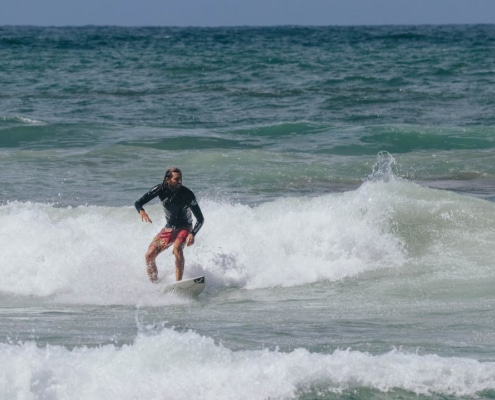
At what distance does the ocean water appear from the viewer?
7.44 metres

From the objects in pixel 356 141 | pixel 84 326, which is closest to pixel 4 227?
pixel 84 326

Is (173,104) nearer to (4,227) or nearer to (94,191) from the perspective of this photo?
(94,191)

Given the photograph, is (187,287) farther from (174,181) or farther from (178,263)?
(174,181)

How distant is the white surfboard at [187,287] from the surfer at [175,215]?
164mm

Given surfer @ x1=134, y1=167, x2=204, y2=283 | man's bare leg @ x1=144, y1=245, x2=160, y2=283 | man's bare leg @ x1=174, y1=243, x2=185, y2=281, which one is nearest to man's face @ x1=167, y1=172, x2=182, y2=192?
surfer @ x1=134, y1=167, x2=204, y2=283

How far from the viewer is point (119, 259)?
12805mm

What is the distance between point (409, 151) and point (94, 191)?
7709 millimetres

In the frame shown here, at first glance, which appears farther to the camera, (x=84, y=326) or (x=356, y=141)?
(x=356, y=141)

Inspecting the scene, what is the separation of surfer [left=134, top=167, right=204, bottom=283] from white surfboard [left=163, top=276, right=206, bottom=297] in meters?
0.16

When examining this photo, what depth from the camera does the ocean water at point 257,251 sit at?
7438 mm

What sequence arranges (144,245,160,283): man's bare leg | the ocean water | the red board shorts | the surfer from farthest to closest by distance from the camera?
(144,245,160,283): man's bare leg < the red board shorts < the surfer < the ocean water

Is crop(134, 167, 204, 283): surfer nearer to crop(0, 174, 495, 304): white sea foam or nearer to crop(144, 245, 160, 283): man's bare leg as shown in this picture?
crop(144, 245, 160, 283): man's bare leg

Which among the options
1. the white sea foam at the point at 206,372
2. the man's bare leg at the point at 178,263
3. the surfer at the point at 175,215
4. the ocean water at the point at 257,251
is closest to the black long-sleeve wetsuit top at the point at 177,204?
the surfer at the point at 175,215

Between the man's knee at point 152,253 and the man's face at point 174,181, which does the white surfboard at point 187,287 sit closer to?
the man's knee at point 152,253
